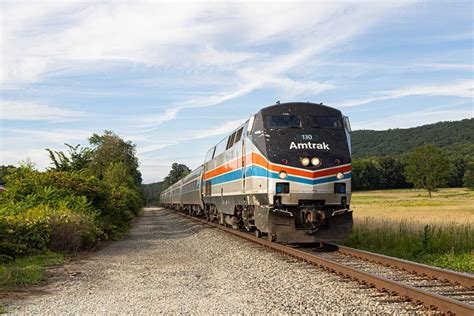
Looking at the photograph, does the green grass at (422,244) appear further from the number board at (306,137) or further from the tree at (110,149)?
the tree at (110,149)

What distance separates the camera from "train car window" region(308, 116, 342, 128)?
1327 cm

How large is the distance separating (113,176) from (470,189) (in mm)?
64556

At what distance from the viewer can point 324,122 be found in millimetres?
13383

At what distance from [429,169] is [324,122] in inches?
2725

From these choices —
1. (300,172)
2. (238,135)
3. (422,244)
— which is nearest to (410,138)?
(238,135)

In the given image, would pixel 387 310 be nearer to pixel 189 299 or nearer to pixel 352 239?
pixel 189 299

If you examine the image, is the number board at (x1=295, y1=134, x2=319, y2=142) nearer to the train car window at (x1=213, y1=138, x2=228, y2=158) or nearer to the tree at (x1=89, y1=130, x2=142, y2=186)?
the train car window at (x1=213, y1=138, x2=228, y2=158)

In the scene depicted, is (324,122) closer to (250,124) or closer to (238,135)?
(250,124)

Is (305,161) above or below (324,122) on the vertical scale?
below

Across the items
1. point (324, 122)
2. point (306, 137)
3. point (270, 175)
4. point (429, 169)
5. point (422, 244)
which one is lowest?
point (422, 244)

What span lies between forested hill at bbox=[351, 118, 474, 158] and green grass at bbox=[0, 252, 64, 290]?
108400 mm

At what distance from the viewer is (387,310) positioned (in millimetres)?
6484

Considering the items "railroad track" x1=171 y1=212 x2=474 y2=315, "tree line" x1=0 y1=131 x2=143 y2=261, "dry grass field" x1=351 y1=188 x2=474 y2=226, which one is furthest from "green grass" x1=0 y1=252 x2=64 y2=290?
"dry grass field" x1=351 y1=188 x2=474 y2=226

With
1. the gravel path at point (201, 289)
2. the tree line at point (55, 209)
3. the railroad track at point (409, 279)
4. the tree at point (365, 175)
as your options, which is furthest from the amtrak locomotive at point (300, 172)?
the tree at point (365, 175)
